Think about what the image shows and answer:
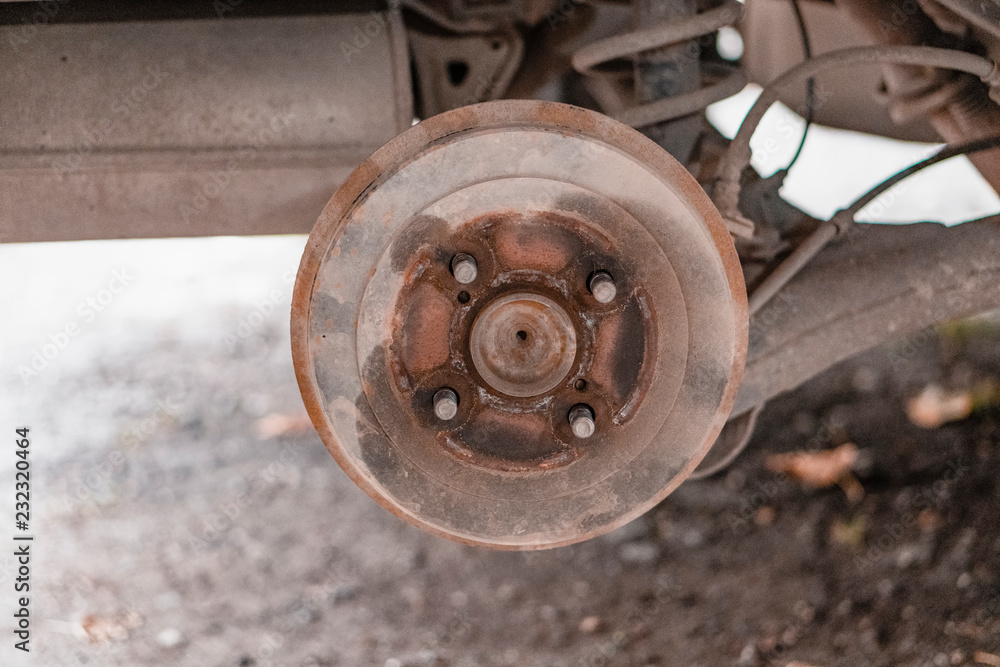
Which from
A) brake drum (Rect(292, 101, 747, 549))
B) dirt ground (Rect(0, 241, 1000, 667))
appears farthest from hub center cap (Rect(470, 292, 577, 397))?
dirt ground (Rect(0, 241, 1000, 667))

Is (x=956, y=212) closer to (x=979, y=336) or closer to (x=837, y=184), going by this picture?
(x=837, y=184)

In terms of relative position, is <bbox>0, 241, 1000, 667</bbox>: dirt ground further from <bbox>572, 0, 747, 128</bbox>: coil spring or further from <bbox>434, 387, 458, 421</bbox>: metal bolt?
<bbox>572, 0, 747, 128</bbox>: coil spring

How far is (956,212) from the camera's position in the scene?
3.15 metres

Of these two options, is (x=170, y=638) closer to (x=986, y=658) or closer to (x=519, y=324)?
(x=519, y=324)

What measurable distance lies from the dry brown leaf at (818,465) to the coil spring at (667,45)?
1.07 m

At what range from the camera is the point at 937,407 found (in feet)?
6.90

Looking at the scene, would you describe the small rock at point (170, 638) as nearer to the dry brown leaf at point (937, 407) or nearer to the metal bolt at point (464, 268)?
the metal bolt at point (464, 268)

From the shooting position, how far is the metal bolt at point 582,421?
0.94 meters

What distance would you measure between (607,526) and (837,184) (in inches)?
114

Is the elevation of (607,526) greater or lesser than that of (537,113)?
lesser

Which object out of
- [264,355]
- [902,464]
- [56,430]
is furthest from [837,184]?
[56,430]

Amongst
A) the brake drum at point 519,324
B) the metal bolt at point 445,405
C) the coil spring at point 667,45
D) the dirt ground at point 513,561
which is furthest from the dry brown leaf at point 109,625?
the coil spring at point 667,45

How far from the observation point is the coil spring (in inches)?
43.3

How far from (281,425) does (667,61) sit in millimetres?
1524
